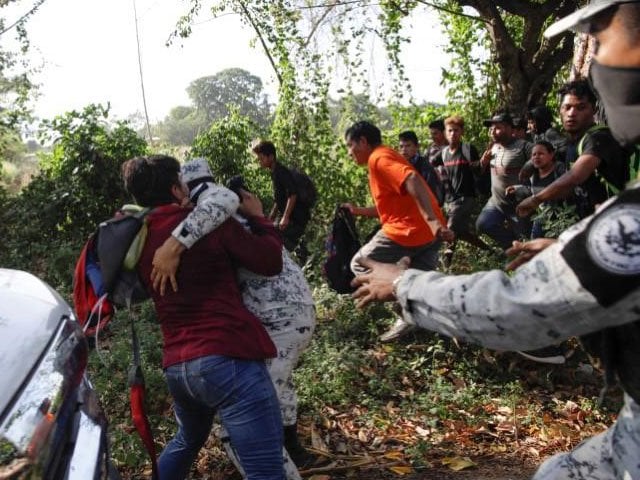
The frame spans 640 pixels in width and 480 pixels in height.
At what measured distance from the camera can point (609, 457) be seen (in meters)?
1.69

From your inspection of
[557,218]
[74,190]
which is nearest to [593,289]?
[557,218]

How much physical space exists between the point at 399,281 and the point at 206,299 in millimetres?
1077

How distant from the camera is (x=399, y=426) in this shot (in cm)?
399

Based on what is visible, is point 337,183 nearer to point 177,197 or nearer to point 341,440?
point 341,440

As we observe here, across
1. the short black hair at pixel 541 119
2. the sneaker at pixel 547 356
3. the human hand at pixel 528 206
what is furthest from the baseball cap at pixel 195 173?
the short black hair at pixel 541 119

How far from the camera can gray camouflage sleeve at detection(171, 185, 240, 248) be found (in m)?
2.41

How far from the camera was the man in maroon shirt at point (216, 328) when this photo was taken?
243 cm

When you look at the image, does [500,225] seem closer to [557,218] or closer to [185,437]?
[557,218]

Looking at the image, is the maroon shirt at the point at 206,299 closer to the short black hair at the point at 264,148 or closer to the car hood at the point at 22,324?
the car hood at the point at 22,324

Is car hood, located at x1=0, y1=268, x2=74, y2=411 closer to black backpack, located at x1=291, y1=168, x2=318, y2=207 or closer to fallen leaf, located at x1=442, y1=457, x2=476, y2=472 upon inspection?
fallen leaf, located at x1=442, y1=457, x2=476, y2=472

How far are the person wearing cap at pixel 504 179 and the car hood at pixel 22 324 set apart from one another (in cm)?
432

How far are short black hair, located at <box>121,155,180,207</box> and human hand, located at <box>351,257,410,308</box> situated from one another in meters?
1.19

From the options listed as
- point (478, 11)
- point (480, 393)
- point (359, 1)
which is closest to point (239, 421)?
point (480, 393)

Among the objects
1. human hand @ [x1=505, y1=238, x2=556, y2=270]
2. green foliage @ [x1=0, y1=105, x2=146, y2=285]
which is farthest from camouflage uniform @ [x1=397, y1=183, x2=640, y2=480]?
green foliage @ [x1=0, y1=105, x2=146, y2=285]
